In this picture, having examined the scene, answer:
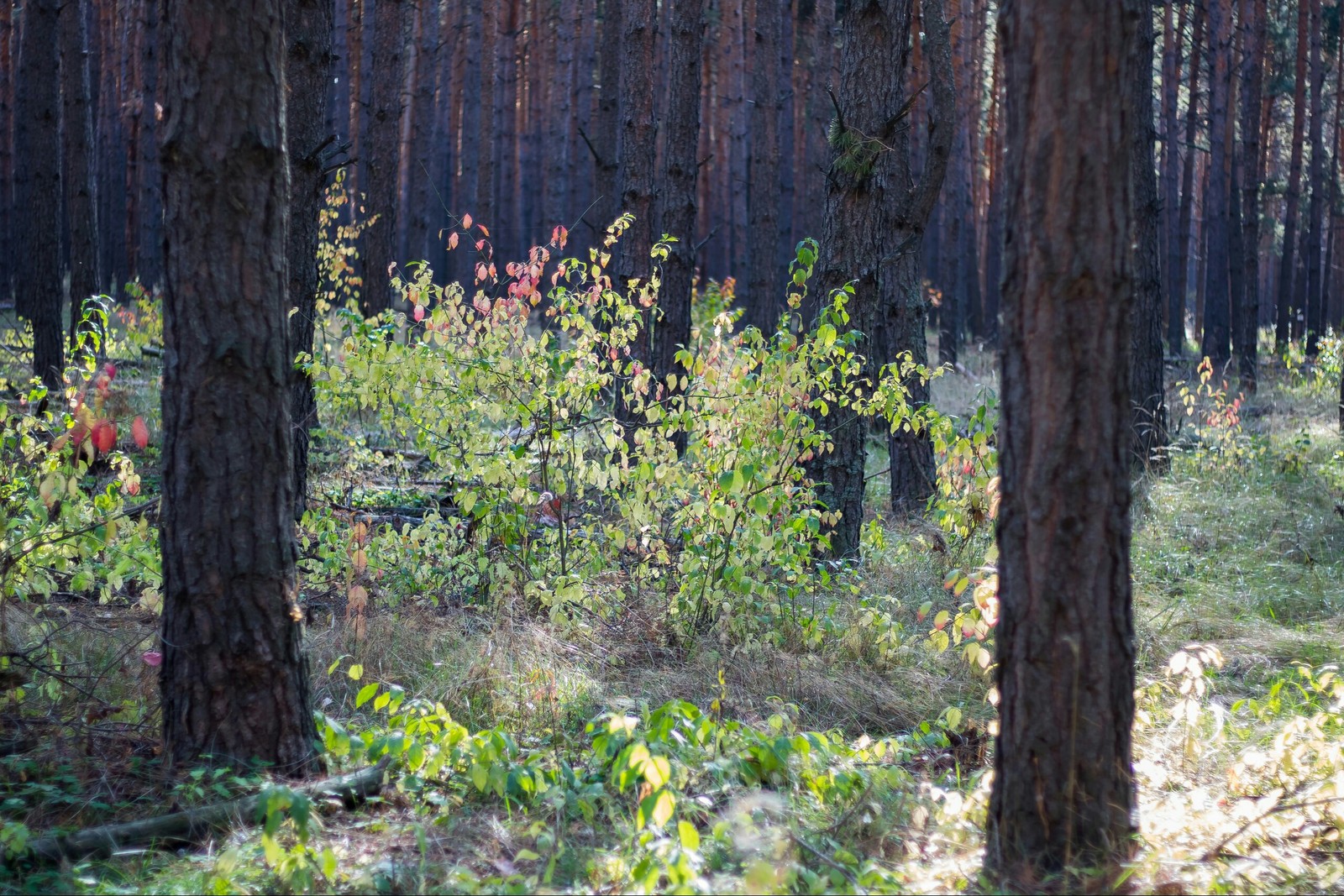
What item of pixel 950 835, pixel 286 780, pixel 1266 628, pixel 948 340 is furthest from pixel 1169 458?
pixel 948 340

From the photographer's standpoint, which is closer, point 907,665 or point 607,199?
point 907,665

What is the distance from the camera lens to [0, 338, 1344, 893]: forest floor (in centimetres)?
249

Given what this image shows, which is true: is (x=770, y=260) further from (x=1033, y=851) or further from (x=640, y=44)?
(x=1033, y=851)

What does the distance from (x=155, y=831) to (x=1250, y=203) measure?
2173 cm

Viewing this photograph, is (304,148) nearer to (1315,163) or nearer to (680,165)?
(680,165)

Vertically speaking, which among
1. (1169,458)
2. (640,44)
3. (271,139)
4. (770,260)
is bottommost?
(1169,458)

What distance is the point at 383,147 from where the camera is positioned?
11.3 m

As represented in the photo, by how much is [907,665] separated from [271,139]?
3260mm

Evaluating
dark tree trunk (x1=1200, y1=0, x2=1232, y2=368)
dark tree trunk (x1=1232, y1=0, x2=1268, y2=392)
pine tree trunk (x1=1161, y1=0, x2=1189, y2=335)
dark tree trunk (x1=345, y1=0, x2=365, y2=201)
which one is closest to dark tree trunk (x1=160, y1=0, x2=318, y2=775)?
dark tree trunk (x1=1232, y1=0, x2=1268, y2=392)

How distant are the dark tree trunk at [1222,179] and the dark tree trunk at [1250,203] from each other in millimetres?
308

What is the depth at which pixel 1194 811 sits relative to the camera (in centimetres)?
277


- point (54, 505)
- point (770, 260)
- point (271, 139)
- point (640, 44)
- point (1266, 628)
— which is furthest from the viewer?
point (770, 260)

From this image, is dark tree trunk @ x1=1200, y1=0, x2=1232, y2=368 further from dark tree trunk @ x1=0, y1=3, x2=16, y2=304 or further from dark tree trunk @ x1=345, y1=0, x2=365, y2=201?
dark tree trunk @ x1=0, y1=3, x2=16, y2=304

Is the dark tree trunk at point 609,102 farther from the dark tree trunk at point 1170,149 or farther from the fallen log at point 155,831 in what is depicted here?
the dark tree trunk at point 1170,149
